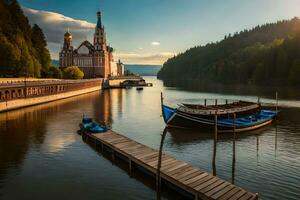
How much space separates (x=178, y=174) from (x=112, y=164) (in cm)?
1000

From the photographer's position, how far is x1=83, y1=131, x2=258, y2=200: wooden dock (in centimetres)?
2229

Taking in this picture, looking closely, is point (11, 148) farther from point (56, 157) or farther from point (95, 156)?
point (95, 156)

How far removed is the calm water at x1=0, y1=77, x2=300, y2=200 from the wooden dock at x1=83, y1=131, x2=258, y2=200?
161 cm

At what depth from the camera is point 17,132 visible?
49.2 m

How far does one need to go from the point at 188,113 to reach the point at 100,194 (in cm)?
2841

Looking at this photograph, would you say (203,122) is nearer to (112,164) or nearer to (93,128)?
(93,128)

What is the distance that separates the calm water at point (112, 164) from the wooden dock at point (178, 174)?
161 centimetres

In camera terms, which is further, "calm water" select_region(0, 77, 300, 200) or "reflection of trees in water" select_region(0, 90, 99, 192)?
"reflection of trees in water" select_region(0, 90, 99, 192)

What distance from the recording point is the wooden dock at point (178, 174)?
73.1 ft

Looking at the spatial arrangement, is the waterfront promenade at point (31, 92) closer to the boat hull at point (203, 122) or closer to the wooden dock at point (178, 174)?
the boat hull at point (203, 122)

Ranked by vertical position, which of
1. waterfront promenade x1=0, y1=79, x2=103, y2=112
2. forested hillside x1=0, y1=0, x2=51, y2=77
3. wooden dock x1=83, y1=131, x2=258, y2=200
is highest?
forested hillside x1=0, y1=0, x2=51, y2=77

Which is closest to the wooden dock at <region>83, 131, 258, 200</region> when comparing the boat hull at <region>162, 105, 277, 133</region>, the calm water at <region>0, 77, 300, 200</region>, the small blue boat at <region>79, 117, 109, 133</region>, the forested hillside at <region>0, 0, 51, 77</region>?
the calm water at <region>0, 77, 300, 200</region>

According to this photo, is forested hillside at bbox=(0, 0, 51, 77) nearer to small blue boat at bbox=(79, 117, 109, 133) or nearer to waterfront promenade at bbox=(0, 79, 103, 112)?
waterfront promenade at bbox=(0, 79, 103, 112)

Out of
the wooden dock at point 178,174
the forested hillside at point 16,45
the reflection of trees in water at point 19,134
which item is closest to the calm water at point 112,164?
the reflection of trees in water at point 19,134
